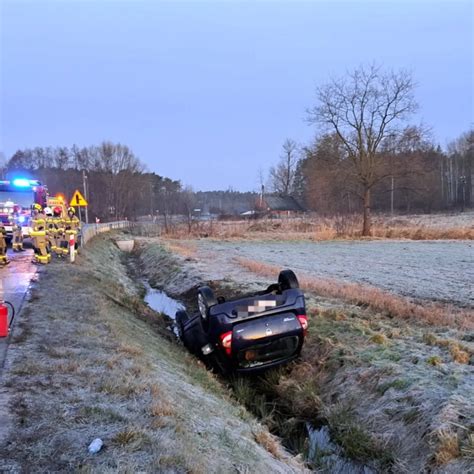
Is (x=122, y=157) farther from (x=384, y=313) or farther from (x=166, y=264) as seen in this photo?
(x=384, y=313)

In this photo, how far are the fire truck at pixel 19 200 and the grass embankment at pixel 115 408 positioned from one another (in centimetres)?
1359

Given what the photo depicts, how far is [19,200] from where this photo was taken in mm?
21859

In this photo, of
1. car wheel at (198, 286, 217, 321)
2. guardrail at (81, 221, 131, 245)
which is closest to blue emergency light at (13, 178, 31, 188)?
guardrail at (81, 221, 131, 245)

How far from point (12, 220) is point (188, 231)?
28074 mm

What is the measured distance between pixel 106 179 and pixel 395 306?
91.0 m

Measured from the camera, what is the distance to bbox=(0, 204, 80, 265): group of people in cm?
1566

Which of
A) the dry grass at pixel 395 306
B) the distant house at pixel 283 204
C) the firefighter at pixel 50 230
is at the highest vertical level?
the distant house at pixel 283 204

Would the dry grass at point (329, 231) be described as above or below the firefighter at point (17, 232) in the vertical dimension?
below

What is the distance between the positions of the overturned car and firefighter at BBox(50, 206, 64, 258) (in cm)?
1278

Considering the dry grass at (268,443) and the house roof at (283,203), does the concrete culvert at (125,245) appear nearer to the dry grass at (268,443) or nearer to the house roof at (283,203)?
the dry grass at (268,443)

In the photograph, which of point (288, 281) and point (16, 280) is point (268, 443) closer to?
point (288, 281)

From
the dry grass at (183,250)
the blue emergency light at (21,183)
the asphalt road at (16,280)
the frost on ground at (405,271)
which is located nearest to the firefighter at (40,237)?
the asphalt road at (16,280)

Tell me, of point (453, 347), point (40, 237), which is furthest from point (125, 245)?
point (453, 347)

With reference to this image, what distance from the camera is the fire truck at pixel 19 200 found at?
20.9 m
